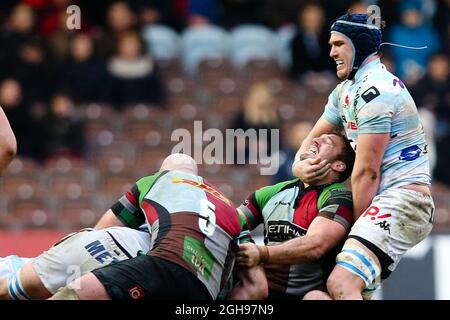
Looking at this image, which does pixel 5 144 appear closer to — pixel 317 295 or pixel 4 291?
pixel 4 291

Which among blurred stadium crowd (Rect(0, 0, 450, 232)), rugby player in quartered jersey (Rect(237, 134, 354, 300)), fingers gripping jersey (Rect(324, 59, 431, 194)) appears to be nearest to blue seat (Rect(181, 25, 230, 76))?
blurred stadium crowd (Rect(0, 0, 450, 232))

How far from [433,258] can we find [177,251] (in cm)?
633

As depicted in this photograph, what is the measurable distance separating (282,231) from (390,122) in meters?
0.97

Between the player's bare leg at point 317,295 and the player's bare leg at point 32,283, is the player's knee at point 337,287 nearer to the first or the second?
the player's bare leg at point 317,295

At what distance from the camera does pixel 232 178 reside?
1400 cm

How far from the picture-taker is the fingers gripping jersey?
7059mm

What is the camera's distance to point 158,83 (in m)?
15.7

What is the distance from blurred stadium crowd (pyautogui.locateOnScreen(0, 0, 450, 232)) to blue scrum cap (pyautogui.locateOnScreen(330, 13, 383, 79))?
18.3ft

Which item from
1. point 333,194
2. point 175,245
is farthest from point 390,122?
point 175,245

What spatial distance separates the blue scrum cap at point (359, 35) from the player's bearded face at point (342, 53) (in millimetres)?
26

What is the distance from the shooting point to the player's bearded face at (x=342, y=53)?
289 inches

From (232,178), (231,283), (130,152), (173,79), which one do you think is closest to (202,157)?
(232,178)

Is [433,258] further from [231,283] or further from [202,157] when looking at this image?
[231,283]

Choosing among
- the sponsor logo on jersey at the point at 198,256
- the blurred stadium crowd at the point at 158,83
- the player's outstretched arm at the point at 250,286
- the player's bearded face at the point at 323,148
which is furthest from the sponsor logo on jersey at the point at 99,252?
the blurred stadium crowd at the point at 158,83
